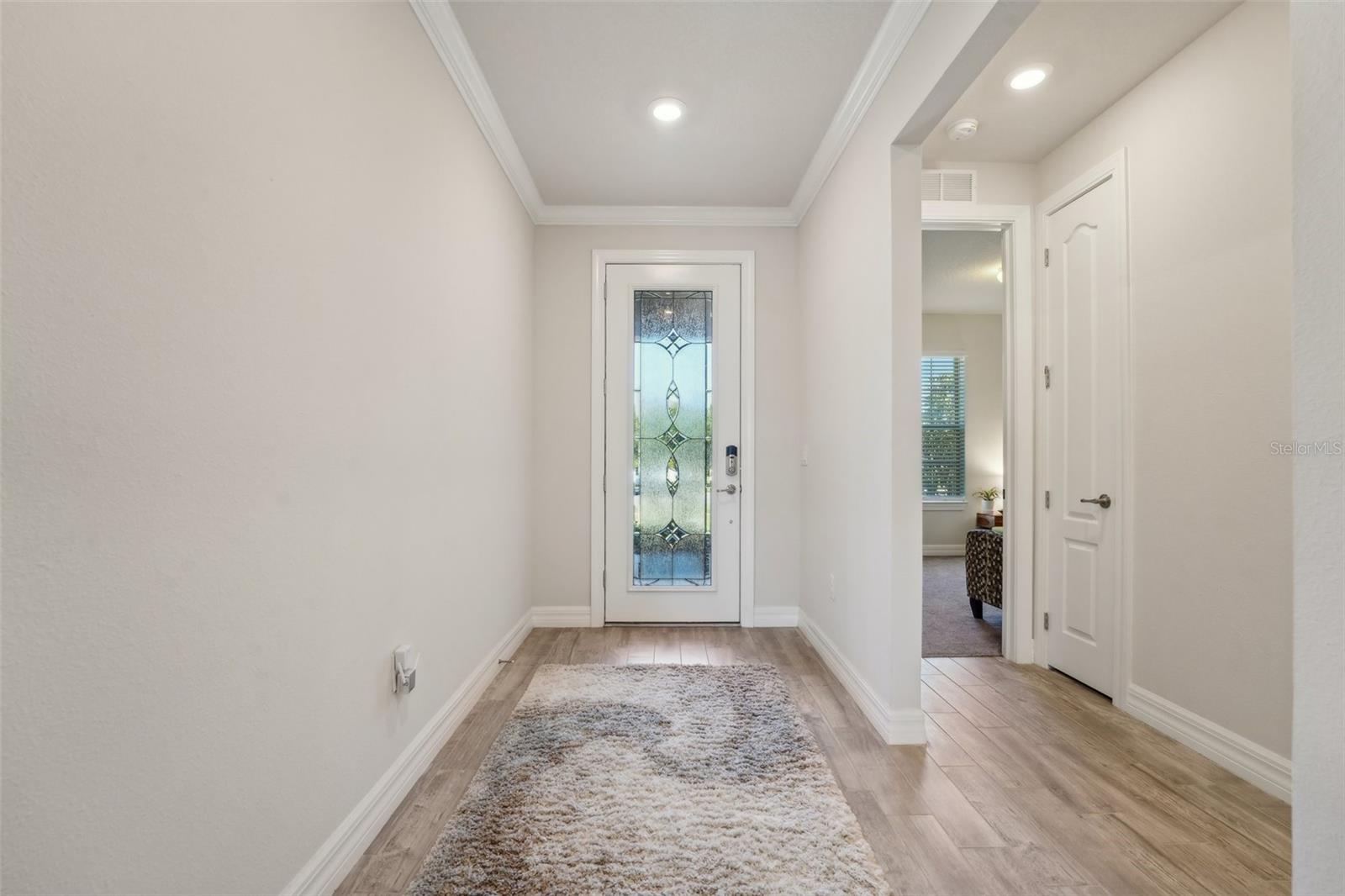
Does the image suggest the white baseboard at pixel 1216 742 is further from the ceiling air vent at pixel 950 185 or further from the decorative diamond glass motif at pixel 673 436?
the ceiling air vent at pixel 950 185

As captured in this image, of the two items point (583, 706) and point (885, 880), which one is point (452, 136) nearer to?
point (583, 706)

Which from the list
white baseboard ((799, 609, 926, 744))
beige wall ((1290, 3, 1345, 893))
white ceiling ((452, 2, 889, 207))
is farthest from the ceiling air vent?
beige wall ((1290, 3, 1345, 893))

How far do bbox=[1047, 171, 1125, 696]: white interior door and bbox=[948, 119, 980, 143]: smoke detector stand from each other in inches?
24.0

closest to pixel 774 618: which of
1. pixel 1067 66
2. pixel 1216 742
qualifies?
pixel 1216 742

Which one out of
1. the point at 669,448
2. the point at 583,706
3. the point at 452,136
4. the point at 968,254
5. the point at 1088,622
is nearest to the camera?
the point at 452,136

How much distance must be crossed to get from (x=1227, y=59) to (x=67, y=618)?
347 cm

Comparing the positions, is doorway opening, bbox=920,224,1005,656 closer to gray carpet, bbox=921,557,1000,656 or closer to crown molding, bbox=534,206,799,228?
gray carpet, bbox=921,557,1000,656

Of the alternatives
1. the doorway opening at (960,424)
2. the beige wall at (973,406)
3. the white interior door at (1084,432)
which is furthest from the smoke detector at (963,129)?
the beige wall at (973,406)

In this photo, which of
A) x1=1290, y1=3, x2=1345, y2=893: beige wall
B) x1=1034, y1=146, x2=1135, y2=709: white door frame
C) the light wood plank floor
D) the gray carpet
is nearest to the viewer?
x1=1290, y1=3, x2=1345, y2=893: beige wall

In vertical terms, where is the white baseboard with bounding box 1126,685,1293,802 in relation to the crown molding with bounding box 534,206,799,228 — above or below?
below

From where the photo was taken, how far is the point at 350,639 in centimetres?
152

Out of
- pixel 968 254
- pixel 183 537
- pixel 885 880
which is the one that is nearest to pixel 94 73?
pixel 183 537

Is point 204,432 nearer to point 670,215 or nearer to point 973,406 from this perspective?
point 670,215

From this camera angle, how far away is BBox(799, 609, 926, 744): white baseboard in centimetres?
220
